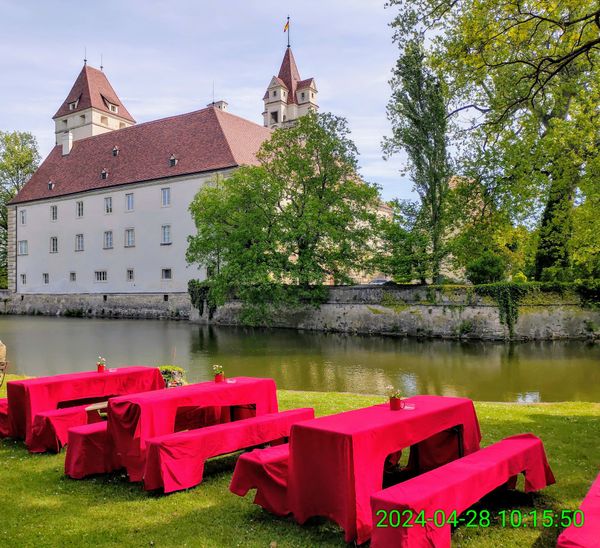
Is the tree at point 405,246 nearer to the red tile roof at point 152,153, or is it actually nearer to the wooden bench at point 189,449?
the red tile roof at point 152,153

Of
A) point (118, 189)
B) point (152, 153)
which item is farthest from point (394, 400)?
point (118, 189)

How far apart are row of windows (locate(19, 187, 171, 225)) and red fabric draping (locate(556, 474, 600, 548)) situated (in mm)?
41660

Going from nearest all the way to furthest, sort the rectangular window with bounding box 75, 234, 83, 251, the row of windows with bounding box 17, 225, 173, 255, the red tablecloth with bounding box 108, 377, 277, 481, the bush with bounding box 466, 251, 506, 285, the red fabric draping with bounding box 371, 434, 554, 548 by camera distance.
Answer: the red fabric draping with bounding box 371, 434, 554, 548, the red tablecloth with bounding box 108, 377, 277, 481, the bush with bounding box 466, 251, 506, 285, the row of windows with bounding box 17, 225, 173, 255, the rectangular window with bounding box 75, 234, 83, 251

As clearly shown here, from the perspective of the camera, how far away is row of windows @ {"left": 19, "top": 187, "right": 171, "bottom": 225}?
141ft

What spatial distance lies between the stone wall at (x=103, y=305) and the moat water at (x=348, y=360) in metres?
11.4

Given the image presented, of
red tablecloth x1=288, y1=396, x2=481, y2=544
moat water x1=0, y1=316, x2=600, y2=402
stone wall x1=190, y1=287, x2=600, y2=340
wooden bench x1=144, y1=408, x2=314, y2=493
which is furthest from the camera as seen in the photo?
stone wall x1=190, y1=287, x2=600, y2=340

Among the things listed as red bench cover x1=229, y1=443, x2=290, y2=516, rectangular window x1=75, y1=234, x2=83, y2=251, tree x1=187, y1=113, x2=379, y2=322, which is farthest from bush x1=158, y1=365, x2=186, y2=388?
rectangular window x1=75, y1=234, x2=83, y2=251

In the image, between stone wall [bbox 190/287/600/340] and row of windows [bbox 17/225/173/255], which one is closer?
stone wall [bbox 190/287/600/340]

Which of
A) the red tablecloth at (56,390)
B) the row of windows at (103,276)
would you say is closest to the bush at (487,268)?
the red tablecloth at (56,390)

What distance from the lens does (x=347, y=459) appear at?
4434mm

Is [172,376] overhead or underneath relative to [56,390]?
underneath

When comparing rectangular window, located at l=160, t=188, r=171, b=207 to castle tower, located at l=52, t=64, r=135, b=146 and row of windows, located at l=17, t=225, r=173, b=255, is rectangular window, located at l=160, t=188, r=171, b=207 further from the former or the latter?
castle tower, located at l=52, t=64, r=135, b=146

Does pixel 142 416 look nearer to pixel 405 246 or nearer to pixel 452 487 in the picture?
pixel 452 487

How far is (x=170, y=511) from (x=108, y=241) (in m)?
44.9
